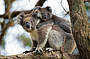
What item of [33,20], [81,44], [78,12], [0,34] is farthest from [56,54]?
[0,34]

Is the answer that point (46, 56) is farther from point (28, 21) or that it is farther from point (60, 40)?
point (60, 40)

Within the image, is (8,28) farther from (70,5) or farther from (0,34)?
(70,5)

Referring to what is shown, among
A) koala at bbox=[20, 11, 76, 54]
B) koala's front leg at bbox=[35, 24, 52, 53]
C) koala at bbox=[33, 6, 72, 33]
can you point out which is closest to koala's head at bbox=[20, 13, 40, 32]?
koala at bbox=[20, 11, 76, 54]

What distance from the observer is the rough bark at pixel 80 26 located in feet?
11.4

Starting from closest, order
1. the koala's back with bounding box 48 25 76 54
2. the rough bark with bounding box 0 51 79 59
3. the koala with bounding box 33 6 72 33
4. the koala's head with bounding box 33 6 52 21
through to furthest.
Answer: the rough bark with bounding box 0 51 79 59, the koala's back with bounding box 48 25 76 54, the koala with bounding box 33 6 72 33, the koala's head with bounding box 33 6 52 21

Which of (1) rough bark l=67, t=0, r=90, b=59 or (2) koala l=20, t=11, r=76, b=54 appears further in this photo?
(2) koala l=20, t=11, r=76, b=54

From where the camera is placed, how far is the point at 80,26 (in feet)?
11.5

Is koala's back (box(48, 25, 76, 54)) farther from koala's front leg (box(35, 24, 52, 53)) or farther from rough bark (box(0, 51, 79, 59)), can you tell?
rough bark (box(0, 51, 79, 59))

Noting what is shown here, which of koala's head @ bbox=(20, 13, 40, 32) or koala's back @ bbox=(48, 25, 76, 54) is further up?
koala's head @ bbox=(20, 13, 40, 32)

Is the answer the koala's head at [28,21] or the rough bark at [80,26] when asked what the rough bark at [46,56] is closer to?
the rough bark at [80,26]

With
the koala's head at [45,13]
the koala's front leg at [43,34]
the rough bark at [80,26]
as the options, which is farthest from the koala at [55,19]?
the rough bark at [80,26]

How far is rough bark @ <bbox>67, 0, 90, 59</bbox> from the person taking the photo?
3.48 meters

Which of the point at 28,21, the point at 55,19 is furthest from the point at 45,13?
the point at 28,21

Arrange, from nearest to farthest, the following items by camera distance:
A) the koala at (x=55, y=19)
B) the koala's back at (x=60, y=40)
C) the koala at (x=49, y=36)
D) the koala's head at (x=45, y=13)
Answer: the koala at (x=49, y=36), the koala's back at (x=60, y=40), the koala at (x=55, y=19), the koala's head at (x=45, y=13)
